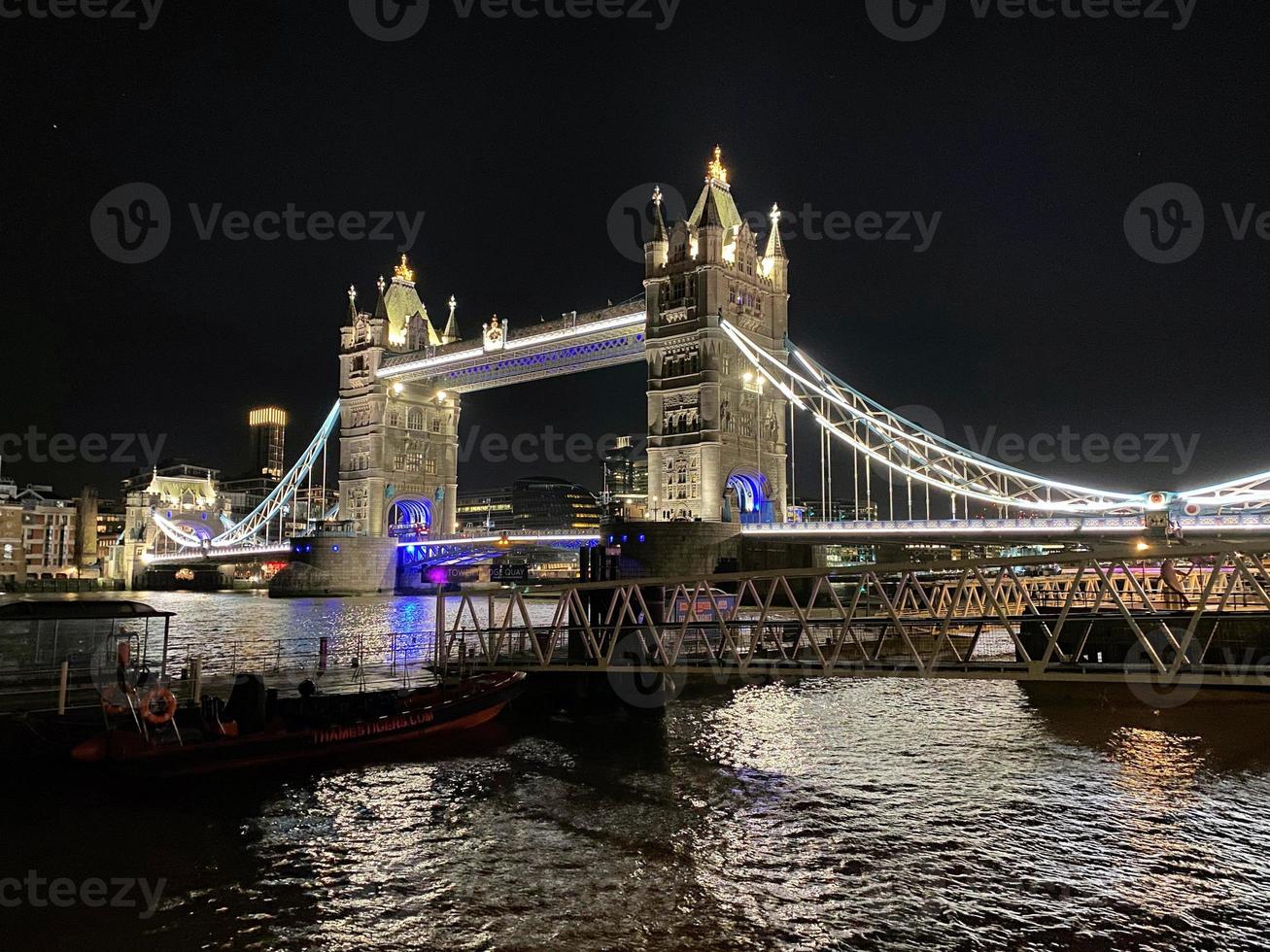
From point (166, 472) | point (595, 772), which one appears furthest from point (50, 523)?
point (595, 772)

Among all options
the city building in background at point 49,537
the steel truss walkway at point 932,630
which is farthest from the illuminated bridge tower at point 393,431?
the city building in background at point 49,537

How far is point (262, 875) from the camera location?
13.7 m

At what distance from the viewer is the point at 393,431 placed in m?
99.5

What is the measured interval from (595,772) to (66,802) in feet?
31.4

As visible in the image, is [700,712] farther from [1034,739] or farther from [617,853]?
[617,853]

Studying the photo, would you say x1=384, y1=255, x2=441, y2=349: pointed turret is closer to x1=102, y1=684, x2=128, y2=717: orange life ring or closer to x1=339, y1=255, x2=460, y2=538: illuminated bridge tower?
x1=339, y1=255, x2=460, y2=538: illuminated bridge tower

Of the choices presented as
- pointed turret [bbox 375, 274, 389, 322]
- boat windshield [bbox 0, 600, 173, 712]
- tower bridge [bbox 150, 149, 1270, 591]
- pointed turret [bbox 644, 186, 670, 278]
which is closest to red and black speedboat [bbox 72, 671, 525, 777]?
boat windshield [bbox 0, 600, 173, 712]

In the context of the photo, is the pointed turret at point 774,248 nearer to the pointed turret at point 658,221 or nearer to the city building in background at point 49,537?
the pointed turret at point 658,221

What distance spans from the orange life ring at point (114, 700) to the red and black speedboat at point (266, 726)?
33 mm

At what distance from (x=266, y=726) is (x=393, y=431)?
82.6m

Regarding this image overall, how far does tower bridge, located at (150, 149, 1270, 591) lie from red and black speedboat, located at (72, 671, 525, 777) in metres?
33.3

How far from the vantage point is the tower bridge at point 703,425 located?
174 ft

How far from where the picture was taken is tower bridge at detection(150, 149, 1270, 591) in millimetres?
53094

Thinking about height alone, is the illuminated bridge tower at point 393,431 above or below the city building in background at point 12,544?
above
